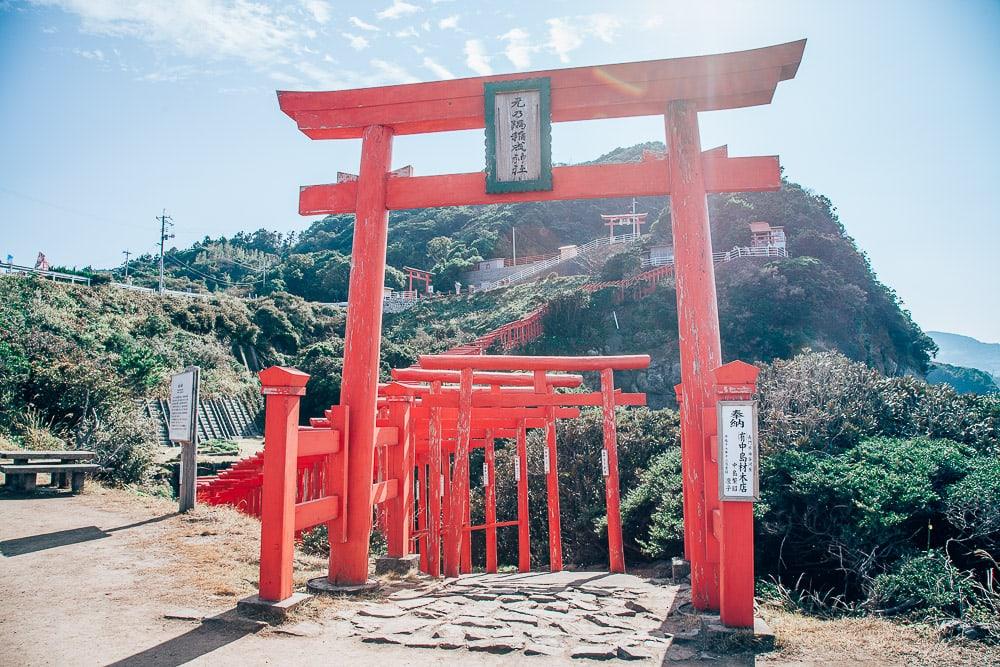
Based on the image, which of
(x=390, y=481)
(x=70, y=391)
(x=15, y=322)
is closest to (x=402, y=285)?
(x=15, y=322)

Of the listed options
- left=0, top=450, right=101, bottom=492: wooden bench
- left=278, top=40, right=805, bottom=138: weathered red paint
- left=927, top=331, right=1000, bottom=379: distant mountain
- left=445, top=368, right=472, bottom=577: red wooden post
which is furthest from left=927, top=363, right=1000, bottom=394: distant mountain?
left=0, top=450, right=101, bottom=492: wooden bench

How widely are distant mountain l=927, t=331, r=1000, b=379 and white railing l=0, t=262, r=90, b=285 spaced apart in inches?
3143

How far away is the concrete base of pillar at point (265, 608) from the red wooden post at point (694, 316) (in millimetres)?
3015

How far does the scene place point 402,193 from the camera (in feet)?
19.8

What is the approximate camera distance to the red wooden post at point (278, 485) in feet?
15.3

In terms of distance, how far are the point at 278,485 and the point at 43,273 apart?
3072 cm

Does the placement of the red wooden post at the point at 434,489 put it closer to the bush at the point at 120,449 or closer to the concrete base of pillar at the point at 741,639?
the concrete base of pillar at the point at 741,639

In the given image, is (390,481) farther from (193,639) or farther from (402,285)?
(402,285)

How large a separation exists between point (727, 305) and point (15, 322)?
89.1 ft

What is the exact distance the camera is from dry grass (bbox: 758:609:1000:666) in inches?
153

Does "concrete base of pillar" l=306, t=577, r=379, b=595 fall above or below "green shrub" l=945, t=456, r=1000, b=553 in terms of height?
below

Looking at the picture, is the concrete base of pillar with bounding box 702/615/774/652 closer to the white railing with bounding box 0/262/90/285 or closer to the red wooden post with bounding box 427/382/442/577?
the red wooden post with bounding box 427/382/442/577

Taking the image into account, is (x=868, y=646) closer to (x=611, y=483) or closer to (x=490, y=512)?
(x=611, y=483)

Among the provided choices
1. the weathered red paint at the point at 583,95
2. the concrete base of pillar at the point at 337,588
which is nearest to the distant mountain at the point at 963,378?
the weathered red paint at the point at 583,95
